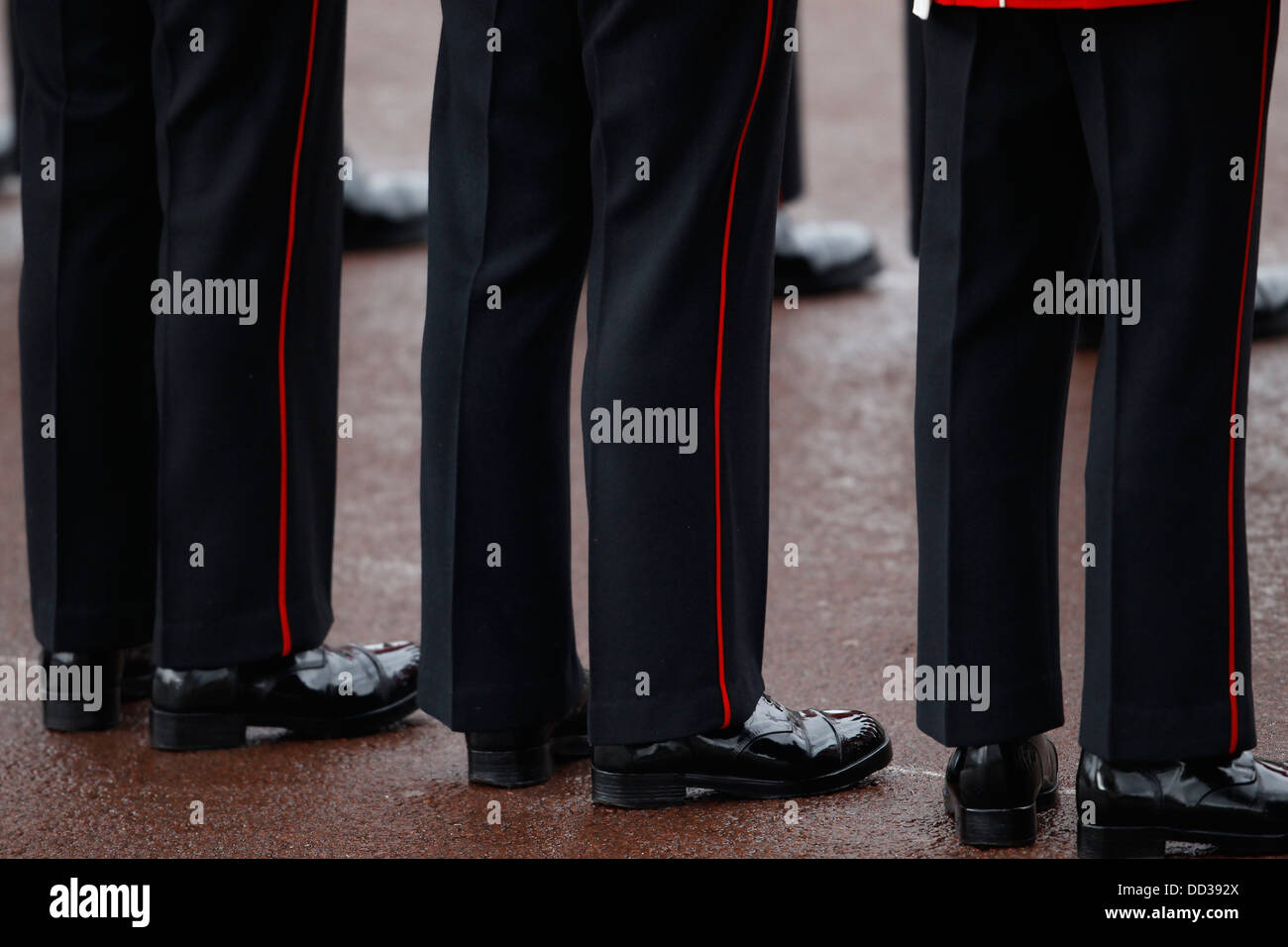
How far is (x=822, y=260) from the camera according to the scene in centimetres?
554

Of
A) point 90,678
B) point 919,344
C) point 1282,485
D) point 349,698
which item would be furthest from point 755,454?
point 1282,485

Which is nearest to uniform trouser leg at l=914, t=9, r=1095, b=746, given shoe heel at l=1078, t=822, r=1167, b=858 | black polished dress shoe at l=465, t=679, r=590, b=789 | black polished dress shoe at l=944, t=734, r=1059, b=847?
black polished dress shoe at l=944, t=734, r=1059, b=847

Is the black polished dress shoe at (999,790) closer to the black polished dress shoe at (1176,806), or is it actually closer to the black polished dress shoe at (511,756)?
the black polished dress shoe at (1176,806)

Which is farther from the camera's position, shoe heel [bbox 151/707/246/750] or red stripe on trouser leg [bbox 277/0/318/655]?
shoe heel [bbox 151/707/246/750]

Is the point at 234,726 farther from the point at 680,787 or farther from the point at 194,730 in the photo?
the point at 680,787

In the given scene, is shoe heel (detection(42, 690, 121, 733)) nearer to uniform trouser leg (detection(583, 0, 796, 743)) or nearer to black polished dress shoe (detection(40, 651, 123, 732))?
black polished dress shoe (detection(40, 651, 123, 732))

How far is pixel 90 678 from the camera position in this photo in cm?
315

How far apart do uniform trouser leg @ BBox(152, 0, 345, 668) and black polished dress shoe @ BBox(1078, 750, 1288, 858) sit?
47.4 inches

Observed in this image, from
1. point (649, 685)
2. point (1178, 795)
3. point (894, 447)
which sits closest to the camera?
point (1178, 795)

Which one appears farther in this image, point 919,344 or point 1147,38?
point 919,344

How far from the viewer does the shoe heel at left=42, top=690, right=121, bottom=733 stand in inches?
124

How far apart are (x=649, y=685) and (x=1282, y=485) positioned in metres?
→ 1.83

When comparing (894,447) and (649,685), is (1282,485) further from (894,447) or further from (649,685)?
(649,685)
